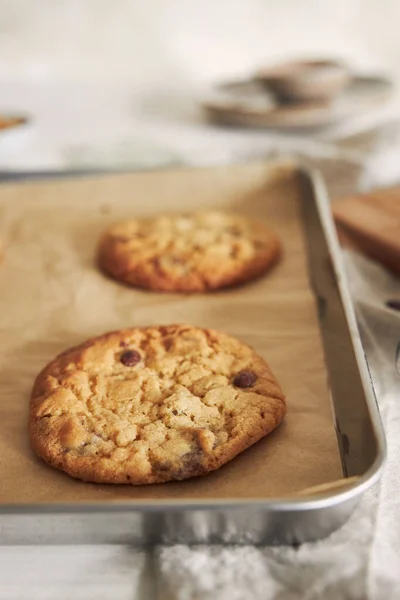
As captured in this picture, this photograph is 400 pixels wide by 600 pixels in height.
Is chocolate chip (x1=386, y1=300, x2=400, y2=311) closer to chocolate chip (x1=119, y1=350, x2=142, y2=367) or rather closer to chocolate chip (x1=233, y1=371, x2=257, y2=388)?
chocolate chip (x1=233, y1=371, x2=257, y2=388)

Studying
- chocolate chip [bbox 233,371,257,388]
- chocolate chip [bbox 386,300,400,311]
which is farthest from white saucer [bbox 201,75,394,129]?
chocolate chip [bbox 233,371,257,388]

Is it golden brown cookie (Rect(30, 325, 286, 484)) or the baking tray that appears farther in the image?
golden brown cookie (Rect(30, 325, 286, 484))

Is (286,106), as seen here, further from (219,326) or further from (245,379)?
(245,379)

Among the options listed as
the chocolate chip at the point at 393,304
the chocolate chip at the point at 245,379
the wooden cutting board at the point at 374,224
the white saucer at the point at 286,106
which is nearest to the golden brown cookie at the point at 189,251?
the wooden cutting board at the point at 374,224

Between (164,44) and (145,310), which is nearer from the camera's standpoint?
(145,310)

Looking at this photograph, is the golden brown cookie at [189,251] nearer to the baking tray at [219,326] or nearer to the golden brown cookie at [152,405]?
the baking tray at [219,326]

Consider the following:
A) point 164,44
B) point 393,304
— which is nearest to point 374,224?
point 393,304
